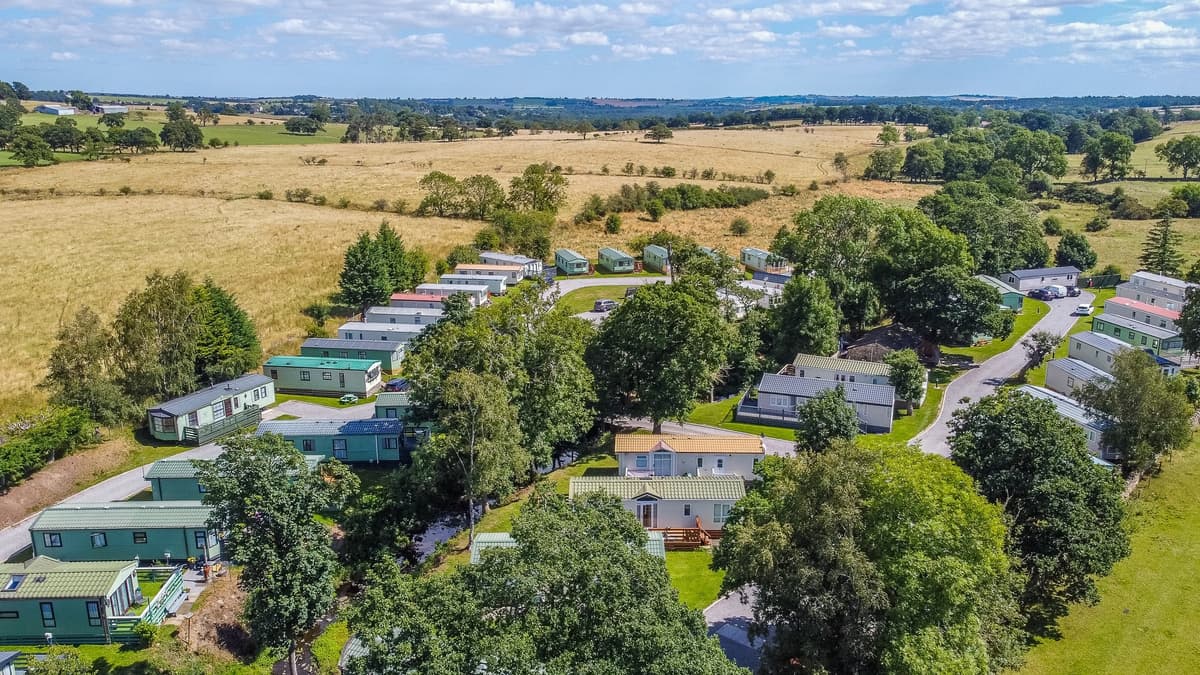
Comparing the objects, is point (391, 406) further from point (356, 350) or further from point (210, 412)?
point (356, 350)

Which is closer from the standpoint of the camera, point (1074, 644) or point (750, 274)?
point (1074, 644)

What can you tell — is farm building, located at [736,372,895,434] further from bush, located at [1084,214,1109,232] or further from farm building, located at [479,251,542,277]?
bush, located at [1084,214,1109,232]

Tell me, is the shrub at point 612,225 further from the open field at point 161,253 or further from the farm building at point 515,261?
the farm building at point 515,261

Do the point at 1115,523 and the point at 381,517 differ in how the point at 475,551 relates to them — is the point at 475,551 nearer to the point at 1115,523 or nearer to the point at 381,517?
the point at 381,517

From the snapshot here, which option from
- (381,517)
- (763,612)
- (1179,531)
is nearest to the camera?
(763,612)

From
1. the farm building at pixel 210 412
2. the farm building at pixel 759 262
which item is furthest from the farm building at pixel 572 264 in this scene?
the farm building at pixel 210 412

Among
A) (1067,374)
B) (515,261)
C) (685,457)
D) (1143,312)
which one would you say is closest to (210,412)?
(685,457)

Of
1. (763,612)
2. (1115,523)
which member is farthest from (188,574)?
(1115,523)
